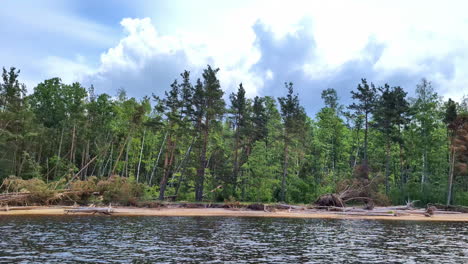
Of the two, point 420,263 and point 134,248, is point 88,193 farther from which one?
point 420,263

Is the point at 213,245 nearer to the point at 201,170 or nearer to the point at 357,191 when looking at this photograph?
the point at 201,170

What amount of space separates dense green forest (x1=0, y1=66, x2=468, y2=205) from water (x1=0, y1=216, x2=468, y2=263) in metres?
22.5

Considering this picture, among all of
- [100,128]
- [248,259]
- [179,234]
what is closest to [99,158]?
[100,128]

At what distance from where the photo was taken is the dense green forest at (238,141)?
49.2 m

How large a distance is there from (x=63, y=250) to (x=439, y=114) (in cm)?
5578

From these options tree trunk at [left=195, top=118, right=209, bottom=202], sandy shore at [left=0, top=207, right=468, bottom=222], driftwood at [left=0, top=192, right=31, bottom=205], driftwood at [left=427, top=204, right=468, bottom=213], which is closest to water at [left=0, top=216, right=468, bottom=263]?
sandy shore at [left=0, top=207, right=468, bottom=222]

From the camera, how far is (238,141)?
52.9 metres

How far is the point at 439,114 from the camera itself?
56156 millimetres

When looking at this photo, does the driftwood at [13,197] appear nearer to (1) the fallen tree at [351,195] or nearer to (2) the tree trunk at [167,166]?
(2) the tree trunk at [167,166]

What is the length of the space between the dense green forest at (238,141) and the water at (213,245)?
2251 centimetres

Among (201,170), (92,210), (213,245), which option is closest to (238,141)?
(201,170)

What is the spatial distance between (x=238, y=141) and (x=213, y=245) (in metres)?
35.7

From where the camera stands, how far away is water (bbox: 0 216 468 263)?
1425 cm

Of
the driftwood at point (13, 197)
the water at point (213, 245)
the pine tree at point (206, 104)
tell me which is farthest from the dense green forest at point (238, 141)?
the water at point (213, 245)
